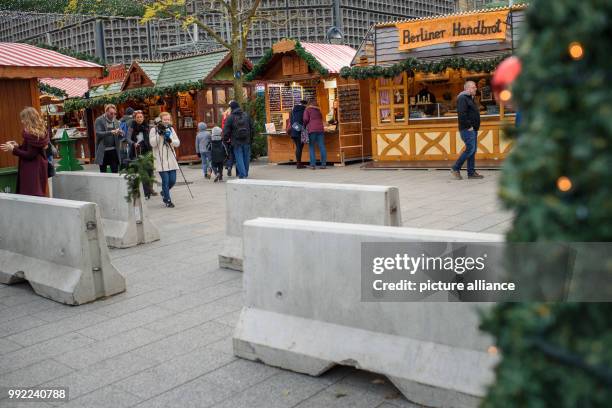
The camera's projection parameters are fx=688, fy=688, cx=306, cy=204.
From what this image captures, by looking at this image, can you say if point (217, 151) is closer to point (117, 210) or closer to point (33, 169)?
point (117, 210)

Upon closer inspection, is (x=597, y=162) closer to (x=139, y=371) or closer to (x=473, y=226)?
(x=139, y=371)

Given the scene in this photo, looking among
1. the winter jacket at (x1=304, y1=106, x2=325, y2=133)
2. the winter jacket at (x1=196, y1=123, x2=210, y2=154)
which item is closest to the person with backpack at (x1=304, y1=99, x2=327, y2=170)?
the winter jacket at (x1=304, y1=106, x2=325, y2=133)

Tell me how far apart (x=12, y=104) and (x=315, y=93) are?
9780mm

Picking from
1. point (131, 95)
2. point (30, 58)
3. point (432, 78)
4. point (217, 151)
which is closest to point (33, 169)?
point (30, 58)

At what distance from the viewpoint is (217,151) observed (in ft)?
52.1

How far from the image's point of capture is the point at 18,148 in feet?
27.1

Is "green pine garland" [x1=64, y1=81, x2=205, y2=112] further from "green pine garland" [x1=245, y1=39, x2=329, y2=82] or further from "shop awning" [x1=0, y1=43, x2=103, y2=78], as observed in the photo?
"shop awning" [x1=0, y1=43, x2=103, y2=78]

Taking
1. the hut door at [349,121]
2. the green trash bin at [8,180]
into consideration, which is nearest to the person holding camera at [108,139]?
the green trash bin at [8,180]

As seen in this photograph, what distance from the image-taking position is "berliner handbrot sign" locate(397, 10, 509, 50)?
48.3 ft

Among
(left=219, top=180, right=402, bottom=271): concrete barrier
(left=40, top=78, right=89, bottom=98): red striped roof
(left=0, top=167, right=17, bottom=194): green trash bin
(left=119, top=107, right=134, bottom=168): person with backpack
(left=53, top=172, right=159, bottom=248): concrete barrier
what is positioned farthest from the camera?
(left=40, top=78, right=89, bottom=98): red striped roof

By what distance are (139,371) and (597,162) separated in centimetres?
372

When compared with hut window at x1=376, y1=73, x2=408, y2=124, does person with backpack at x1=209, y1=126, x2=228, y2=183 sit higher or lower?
lower

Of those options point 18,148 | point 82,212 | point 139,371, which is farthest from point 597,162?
point 18,148

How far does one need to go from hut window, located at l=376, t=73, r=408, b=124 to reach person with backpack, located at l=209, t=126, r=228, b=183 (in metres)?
4.01
